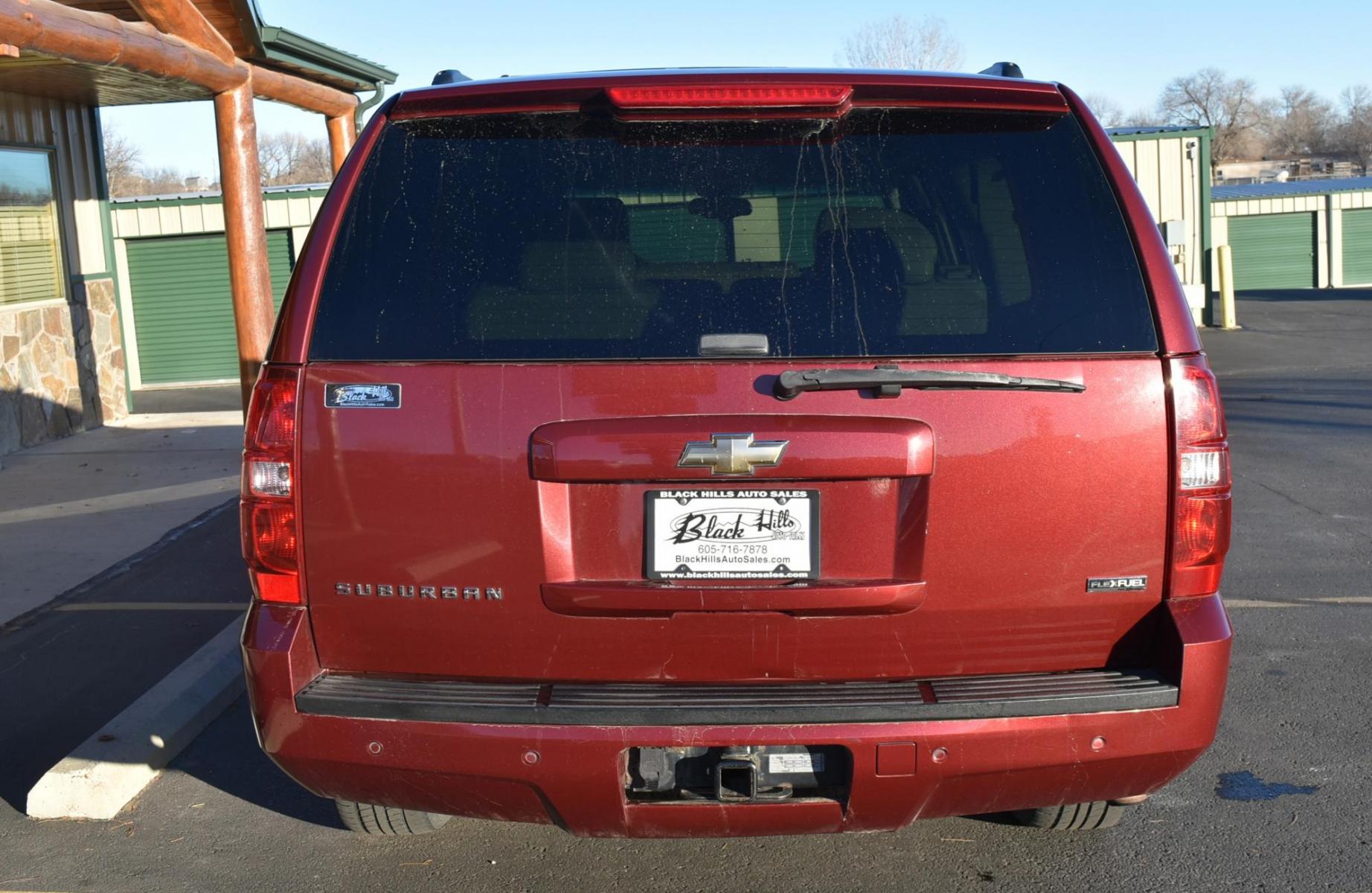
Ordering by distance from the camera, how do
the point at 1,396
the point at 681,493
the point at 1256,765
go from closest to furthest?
the point at 681,493 < the point at 1256,765 < the point at 1,396

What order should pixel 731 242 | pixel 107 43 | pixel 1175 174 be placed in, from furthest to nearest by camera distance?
1. pixel 1175 174
2. pixel 107 43
3. pixel 731 242

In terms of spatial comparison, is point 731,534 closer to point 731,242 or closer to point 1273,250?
point 731,242

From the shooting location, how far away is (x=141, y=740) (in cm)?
445

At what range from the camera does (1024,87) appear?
301 centimetres

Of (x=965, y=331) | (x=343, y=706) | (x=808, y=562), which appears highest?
(x=965, y=331)

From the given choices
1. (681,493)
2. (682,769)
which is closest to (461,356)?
(681,493)

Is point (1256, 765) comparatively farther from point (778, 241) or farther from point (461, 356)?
point (461, 356)

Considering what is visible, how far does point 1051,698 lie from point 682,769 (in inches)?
31.2

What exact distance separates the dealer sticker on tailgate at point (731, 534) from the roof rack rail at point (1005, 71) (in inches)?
50.7

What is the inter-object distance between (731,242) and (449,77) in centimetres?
A: 92

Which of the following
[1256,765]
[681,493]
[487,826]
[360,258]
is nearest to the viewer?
[681,493]

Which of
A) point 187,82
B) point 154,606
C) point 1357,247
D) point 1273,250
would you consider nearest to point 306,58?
point 187,82

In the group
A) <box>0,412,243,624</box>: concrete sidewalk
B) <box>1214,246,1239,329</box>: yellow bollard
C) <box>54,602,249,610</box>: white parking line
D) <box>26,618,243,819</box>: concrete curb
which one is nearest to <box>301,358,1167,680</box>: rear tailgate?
<box>26,618,243,819</box>: concrete curb

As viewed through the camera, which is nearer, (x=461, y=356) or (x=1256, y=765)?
(x=461, y=356)
